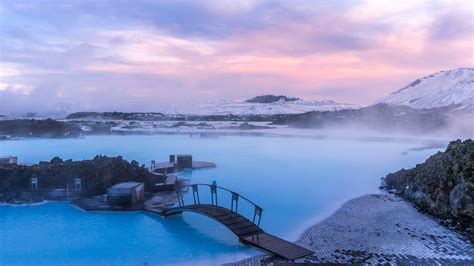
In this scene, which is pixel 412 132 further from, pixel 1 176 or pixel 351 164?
pixel 1 176

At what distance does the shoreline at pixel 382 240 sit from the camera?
6008 millimetres

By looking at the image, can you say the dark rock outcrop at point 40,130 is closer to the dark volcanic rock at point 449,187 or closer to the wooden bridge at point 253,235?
the wooden bridge at point 253,235

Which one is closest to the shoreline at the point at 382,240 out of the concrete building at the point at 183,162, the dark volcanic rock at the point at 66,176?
the dark volcanic rock at the point at 66,176

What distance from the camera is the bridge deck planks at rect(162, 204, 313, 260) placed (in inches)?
239

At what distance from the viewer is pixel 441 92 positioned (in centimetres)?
6256

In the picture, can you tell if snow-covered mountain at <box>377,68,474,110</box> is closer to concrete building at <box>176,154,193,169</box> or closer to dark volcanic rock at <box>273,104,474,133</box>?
dark volcanic rock at <box>273,104,474,133</box>

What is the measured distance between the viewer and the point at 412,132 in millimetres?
37938

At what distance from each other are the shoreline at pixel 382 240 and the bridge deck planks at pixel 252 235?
0.14 meters

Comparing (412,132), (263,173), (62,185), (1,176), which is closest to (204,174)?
(263,173)

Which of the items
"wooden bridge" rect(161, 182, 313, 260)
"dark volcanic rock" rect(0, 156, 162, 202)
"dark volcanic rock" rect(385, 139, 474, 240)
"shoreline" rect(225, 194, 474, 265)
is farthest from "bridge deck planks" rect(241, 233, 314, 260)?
"dark volcanic rock" rect(0, 156, 162, 202)

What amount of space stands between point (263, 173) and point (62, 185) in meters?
6.61

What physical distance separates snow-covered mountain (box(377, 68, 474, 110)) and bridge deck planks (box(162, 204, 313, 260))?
44774 millimetres

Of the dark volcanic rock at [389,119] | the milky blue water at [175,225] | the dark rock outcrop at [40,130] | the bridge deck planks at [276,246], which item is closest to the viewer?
the bridge deck planks at [276,246]

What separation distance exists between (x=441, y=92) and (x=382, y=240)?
204 feet
